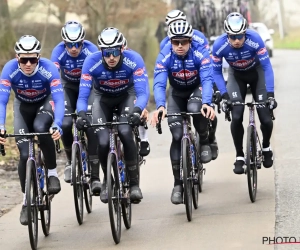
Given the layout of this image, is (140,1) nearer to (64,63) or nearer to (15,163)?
(15,163)

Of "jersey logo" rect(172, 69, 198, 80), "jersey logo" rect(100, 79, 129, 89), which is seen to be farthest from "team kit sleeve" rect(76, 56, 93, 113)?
"jersey logo" rect(172, 69, 198, 80)

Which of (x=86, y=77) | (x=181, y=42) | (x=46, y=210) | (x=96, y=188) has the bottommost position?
(x=46, y=210)

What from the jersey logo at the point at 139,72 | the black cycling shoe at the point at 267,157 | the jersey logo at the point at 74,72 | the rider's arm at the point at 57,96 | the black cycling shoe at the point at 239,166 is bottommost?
the black cycling shoe at the point at 239,166

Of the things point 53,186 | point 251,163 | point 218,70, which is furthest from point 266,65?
point 53,186

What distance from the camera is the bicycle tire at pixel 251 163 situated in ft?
34.7

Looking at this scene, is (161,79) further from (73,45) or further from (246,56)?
(73,45)

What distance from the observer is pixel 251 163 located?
35.9ft

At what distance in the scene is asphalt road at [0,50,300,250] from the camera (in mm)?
9016

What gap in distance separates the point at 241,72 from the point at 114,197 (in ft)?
9.98

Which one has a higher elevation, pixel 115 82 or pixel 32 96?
pixel 115 82

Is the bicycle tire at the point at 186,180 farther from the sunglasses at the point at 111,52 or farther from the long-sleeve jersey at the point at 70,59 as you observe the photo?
the long-sleeve jersey at the point at 70,59

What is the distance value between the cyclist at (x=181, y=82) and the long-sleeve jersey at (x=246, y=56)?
565 millimetres

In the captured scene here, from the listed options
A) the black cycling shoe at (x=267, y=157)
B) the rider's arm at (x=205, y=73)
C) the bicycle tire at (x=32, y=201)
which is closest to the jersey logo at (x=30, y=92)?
the bicycle tire at (x=32, y=201)

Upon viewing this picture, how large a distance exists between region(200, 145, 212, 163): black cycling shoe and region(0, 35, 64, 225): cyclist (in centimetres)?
219
